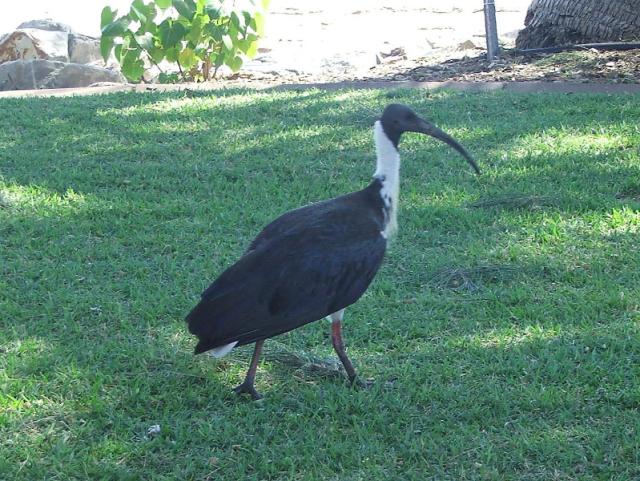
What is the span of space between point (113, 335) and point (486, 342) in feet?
6.36

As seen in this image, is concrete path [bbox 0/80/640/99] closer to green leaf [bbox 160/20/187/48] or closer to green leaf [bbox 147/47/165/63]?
green leaf [bbox 147/47/165/63]

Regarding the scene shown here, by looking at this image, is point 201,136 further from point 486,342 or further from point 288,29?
point 288,29

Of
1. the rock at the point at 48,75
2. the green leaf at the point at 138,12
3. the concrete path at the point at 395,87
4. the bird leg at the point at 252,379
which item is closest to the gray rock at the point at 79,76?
the rock at the point at 48,75

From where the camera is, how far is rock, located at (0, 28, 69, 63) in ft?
42.4

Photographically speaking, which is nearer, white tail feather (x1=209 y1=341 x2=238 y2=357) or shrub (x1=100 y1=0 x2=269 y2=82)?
white tail feather (x1=209 y1=341 x2=238 y2=357)

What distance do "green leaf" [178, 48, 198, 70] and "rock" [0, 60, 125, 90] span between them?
6.16 feet

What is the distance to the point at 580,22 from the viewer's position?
10500 mm

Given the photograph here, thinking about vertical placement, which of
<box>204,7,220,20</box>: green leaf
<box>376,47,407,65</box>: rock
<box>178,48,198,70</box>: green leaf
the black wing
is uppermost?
<box>204,7,220,20</box>: green leaf

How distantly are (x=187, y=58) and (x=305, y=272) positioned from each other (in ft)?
22.4

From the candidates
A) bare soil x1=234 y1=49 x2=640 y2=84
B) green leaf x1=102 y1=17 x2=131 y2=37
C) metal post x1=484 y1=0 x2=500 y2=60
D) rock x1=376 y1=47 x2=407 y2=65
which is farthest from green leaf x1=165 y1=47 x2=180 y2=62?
metal post x1=484 y1=0 x2=500 y2=60

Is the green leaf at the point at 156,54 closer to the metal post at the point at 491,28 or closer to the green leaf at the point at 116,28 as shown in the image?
the green leaf at the point at 116,28

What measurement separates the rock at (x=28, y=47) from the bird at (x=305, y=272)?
953cm

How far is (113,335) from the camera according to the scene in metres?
4.96

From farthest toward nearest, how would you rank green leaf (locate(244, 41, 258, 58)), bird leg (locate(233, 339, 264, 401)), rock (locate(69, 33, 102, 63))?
1. rock (locate(69, 33, 102, 63))
2. green leaf (locate(244, 41, 258, 58))
3. bird leg (locate(233, 339, 264, 401))
